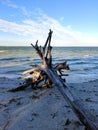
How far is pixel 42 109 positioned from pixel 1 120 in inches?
48.8

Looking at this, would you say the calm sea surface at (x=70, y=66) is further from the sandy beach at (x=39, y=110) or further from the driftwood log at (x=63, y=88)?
the sandy beach at (x=39, y=110)

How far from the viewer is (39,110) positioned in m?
6.29

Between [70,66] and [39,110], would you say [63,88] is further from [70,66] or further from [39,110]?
[70,66]

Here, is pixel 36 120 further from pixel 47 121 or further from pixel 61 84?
pixel 61 84

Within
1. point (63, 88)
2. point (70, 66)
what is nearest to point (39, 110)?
point (63, 88)

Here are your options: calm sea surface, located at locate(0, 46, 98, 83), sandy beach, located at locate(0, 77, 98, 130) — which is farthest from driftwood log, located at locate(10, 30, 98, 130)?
calm sea surface, located at locate(0, 46, 98, 83)

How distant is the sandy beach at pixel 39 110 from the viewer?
529 cm

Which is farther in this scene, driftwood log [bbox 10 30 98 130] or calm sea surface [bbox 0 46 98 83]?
calm sea surface [bbox 0 46 98 83]

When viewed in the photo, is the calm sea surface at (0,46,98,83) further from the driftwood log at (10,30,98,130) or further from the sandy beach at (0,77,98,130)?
the sandy beach at (0,77,98,130)

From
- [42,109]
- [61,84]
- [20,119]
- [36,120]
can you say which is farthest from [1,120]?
[61,84]

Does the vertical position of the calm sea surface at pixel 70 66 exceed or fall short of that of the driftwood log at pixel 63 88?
Result: it falls short

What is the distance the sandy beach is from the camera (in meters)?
5.29

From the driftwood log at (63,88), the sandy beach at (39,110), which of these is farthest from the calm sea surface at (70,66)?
the sandy beach at (39,110)

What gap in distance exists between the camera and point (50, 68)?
7605 mm
